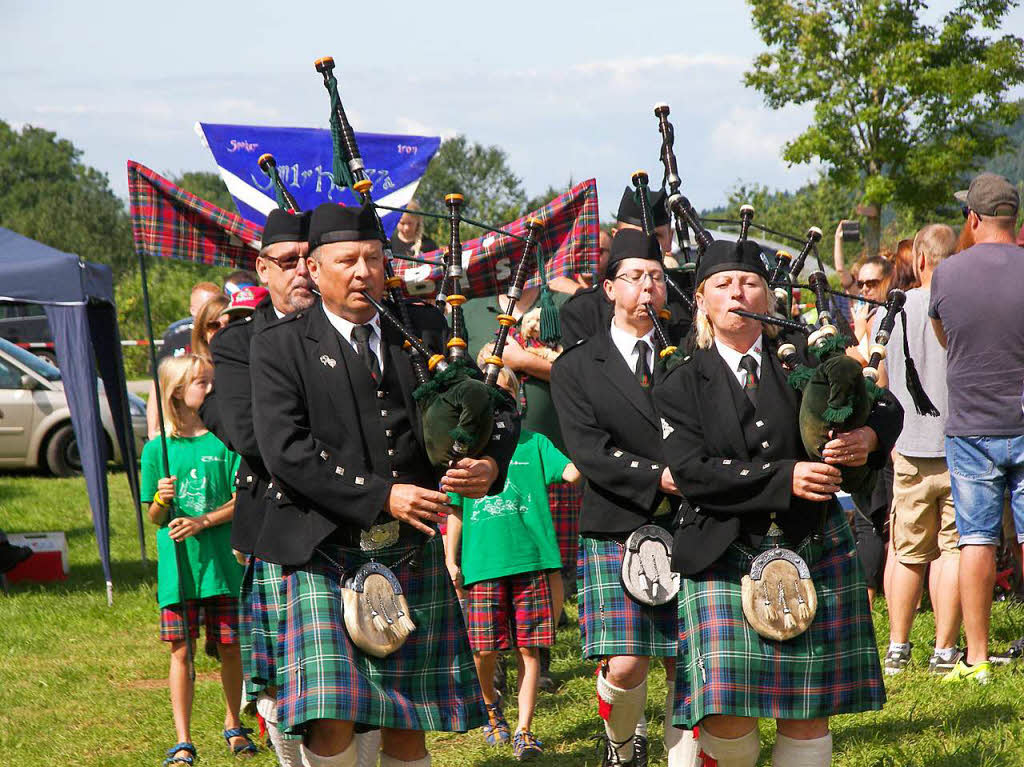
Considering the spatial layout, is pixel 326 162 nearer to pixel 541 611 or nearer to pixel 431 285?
pixel 431 285

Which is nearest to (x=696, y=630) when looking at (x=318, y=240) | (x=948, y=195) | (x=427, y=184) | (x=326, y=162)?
(x=318, y=240)

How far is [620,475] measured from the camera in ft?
13.4

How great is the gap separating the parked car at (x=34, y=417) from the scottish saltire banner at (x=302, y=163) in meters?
8.07

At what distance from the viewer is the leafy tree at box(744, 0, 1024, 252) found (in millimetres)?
23422

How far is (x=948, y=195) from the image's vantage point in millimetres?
24109

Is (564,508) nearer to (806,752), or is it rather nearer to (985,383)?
(985,383)

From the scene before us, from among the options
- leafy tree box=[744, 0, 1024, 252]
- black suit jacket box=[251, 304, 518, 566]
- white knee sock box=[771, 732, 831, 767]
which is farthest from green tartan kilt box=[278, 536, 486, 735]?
leafy tree box=[744, 0, 1024, 252]

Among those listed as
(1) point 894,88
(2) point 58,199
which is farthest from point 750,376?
(2) point 58,199

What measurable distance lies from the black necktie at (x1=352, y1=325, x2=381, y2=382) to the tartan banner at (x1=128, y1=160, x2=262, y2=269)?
1.49 meters

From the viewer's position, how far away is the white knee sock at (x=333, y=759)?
3.39m

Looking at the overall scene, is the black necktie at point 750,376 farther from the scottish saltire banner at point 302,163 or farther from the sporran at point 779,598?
the scottish saltire banner at point 302,163

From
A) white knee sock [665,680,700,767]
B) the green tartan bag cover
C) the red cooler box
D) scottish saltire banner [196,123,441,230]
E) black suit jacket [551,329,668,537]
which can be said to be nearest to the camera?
the green tartan bag cover

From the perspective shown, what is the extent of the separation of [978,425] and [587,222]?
5.86 feet

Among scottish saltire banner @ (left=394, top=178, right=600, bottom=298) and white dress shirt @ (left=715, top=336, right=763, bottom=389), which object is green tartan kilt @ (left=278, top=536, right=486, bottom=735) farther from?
scottish saltire banner @ (left=394, top=178, right=600, bottom=298)
